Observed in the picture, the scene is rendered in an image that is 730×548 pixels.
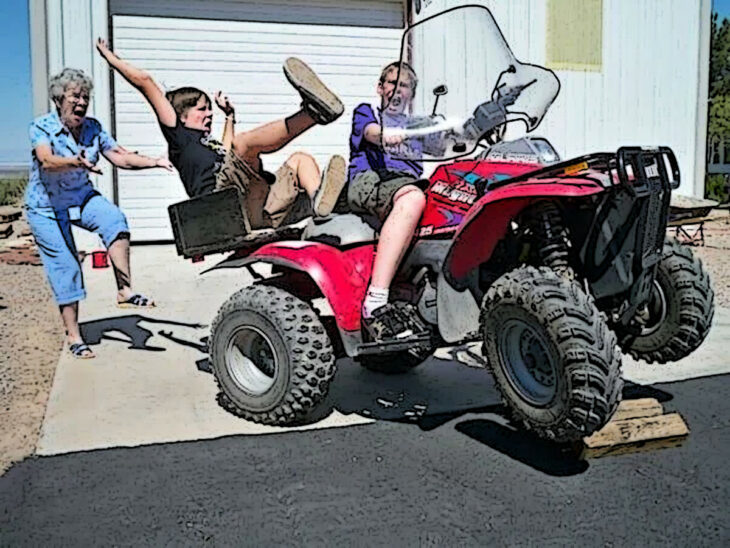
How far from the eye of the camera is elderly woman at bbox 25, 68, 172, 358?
5.62 meters

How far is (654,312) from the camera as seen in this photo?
4.30m

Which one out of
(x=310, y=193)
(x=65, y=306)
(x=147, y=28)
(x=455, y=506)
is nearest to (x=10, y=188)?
(x=147, y=28)

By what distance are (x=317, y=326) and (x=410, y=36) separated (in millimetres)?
1504

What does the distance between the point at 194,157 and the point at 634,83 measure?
10.1 m

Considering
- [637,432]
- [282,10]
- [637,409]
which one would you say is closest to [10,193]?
[282,10]

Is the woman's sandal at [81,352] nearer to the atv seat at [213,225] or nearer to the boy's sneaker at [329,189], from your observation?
the atv seat at [213,225]

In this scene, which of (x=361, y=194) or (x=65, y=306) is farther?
(x=65, y=306)

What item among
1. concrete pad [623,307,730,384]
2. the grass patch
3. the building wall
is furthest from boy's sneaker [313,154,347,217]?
the grass patch

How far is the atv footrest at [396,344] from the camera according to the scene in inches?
166

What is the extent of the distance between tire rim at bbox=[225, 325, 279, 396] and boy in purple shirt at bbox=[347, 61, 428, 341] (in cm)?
67

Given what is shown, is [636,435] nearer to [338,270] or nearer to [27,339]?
[338,270]

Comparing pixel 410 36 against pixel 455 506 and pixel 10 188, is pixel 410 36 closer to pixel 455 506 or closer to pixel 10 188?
pixel 455 506

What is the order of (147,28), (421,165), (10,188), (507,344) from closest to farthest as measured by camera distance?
(507,344) < (421,165) < (147,28) < (10,188)

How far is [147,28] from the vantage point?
1125 cm
